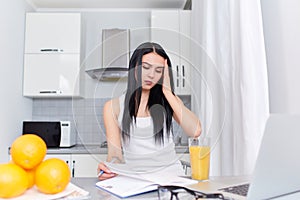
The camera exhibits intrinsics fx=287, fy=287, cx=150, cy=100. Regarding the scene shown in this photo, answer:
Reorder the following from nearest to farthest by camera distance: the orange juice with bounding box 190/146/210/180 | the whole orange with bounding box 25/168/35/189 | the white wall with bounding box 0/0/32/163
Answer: the whole orange with bounding box 25/168/35/189
the orange juice with bounding box 190/146/210/180
the white wall with bounding box 0/0/32/163

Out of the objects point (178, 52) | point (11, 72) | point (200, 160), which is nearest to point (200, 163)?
point (200, 160)

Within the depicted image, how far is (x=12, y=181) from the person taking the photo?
2.05 ft

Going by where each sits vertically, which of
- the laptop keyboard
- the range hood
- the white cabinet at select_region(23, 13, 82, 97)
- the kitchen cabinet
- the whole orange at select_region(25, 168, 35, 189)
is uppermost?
the white cabinet at select_region(23, 13, 82, 97)

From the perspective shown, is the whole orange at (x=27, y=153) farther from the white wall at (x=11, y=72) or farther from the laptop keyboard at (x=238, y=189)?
the white wall at (x=11, y=72)

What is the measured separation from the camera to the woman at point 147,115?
38.2 inches

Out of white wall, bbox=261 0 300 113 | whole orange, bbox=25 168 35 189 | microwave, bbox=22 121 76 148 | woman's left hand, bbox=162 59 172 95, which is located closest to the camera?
whole orange, bbox=25 168 35 189

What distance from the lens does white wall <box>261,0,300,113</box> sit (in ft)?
3.72

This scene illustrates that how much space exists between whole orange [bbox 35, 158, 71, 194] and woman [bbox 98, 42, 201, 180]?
0.28m

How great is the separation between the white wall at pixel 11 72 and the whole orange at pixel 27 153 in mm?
1775

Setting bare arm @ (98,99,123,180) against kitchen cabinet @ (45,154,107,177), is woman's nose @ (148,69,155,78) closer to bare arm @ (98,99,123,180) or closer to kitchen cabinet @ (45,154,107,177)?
bare arm @ (98,99,123,180)

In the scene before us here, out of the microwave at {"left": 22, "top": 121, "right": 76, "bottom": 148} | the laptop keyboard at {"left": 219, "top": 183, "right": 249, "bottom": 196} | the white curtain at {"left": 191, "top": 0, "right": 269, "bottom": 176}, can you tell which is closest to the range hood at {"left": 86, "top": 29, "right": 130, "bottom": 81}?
the white curtain at {"left": 191, "top": 0, "right": 269, "bottom": 176}

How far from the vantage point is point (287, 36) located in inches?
47.6

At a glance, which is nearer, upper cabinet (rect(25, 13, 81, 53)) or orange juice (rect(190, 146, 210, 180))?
orange juice (rect(190, 146, 210, 180))

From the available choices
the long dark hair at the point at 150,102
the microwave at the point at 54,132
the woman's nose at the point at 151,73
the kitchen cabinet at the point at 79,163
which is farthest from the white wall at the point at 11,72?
the woman's nose at the point at 151,73
